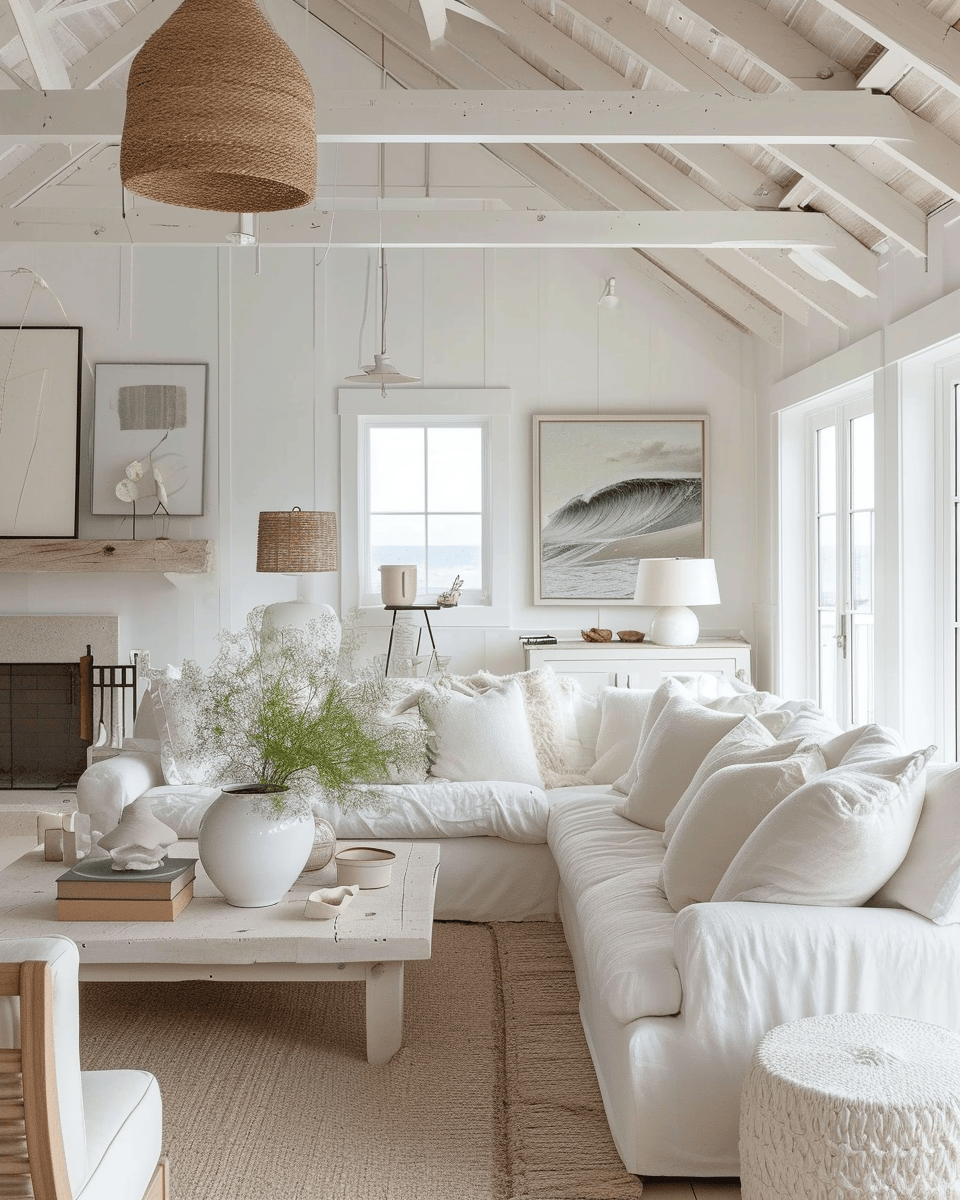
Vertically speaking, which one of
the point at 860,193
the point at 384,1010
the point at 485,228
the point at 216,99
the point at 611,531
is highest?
the point at 485,228

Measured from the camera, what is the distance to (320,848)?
3369 millimetres

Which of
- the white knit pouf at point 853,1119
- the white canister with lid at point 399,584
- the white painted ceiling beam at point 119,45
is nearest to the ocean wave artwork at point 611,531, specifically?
the white canister with lid at point 399,584

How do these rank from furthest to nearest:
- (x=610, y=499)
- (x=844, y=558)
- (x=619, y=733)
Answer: (x=610, y=499) < (x=844, y=558) < (x=619, y=733)

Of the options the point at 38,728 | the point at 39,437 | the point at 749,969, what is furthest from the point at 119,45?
the point at 749,969

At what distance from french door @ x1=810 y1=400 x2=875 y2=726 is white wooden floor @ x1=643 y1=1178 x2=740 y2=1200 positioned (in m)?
2.83

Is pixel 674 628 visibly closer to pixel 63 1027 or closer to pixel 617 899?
pixel 617 899

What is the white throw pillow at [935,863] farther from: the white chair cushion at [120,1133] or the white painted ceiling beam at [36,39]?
the white painted ceiling beam at [36,39]

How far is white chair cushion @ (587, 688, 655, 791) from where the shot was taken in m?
4.49

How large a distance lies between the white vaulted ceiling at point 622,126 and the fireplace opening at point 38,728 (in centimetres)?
253

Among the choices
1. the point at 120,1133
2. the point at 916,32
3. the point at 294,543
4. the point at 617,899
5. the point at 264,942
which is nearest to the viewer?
the point at 120,1133

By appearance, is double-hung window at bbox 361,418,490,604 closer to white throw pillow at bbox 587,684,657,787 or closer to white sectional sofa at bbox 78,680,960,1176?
white throw pillow at bbox 587,684,657,787

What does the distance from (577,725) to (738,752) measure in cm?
175

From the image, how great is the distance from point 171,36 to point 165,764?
9.37 feet

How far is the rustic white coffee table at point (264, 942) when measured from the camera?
2.73 meters
